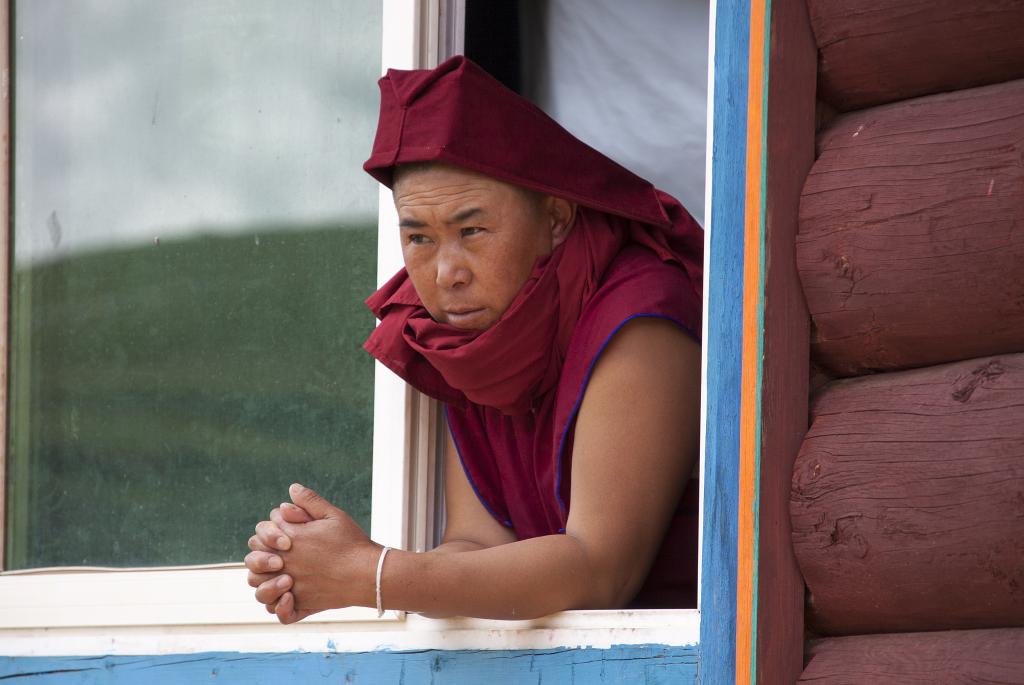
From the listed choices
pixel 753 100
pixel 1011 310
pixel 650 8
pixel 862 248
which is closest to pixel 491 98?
pixel 753 100

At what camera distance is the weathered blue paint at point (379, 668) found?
6.79 ft

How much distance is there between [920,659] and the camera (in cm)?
187

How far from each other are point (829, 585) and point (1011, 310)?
0.44 m

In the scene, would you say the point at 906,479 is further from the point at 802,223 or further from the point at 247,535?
the point at 247,535

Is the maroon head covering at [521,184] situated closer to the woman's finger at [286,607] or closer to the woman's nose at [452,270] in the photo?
the woman's nose at [452,270]

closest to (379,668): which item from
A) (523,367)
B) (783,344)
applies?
(523,367)

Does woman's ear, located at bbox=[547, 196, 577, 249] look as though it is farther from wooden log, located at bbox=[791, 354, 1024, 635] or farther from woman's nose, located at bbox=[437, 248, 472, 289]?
wooden log, located at bbox=[791, 354, 1024, 635]

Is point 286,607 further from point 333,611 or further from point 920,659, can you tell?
point 920,659

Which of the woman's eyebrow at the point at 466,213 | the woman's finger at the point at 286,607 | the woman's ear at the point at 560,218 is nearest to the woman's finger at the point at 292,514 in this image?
the woman's finger at the point at 286,607

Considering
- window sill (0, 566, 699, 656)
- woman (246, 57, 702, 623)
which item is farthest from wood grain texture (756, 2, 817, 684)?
woman (246, 57, 702, 623)

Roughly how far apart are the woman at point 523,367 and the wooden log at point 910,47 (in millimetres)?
511

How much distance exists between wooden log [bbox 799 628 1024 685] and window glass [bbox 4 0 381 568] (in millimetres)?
1003

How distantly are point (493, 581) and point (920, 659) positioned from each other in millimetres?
629

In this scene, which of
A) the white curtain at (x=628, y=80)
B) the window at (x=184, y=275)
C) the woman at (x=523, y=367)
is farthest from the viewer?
the white curtain at (x=628, y=80)
